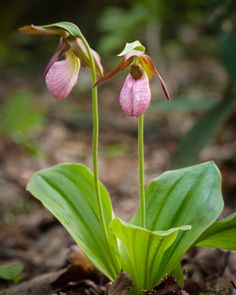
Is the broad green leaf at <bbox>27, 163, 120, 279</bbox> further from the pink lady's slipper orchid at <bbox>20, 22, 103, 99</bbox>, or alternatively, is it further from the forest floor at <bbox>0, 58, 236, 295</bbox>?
the pink lady's slipper orchid at <bbox>20, 22, 103, 99</bbox>

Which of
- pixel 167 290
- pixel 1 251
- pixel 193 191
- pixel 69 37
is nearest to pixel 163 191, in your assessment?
pixel 193 191

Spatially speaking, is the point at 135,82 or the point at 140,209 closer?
the point at 135,82

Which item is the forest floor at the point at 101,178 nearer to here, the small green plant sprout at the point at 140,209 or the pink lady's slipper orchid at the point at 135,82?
the small green plant sprout at the point at 140,209

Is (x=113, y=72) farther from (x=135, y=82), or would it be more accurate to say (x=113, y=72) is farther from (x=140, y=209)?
(x=140, y=209)

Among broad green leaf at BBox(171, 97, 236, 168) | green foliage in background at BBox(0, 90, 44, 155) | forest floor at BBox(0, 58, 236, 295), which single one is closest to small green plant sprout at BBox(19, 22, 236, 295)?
forest floor at BBox(0, 58, 236, 295)

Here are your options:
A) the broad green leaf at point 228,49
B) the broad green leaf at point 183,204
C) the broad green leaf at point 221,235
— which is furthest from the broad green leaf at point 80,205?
the broad green leaf at point 228,49

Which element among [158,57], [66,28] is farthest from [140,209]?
[158,57]
